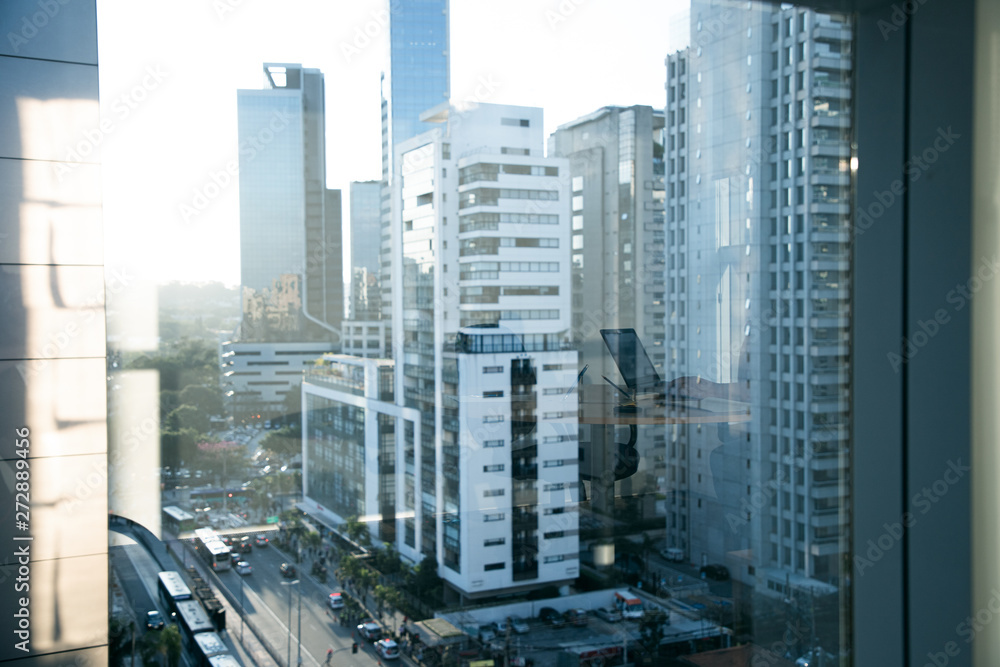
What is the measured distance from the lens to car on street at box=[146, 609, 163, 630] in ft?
4.40

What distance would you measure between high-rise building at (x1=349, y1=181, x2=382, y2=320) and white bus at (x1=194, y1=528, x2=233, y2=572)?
104 cm

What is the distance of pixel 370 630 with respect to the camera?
248 centimetres

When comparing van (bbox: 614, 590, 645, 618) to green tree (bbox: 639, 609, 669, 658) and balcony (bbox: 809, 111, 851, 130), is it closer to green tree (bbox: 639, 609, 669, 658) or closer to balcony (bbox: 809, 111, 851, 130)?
green tree (bbox: 639, 609, 669, 658)

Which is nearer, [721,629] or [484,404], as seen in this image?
[721,629]

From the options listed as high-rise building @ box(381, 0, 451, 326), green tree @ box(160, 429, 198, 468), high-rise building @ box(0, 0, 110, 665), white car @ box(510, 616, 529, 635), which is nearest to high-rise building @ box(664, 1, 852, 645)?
white car @ box(510, 616, 529, 635)

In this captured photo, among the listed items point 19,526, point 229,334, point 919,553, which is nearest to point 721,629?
point 919,553

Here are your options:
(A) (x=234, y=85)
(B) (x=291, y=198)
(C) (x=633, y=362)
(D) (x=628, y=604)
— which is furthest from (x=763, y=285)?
(A) (x=234, y=85)

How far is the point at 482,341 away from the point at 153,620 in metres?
2.65

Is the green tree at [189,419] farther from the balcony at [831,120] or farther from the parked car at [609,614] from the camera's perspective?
the parked car at [609,614]

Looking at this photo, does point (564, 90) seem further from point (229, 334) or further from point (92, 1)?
point (92, 1)

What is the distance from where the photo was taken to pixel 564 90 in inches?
125

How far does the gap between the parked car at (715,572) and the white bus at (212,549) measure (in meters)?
2.40

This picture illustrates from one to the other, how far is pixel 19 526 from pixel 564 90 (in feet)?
9.43

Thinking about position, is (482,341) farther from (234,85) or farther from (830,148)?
(830,148)
